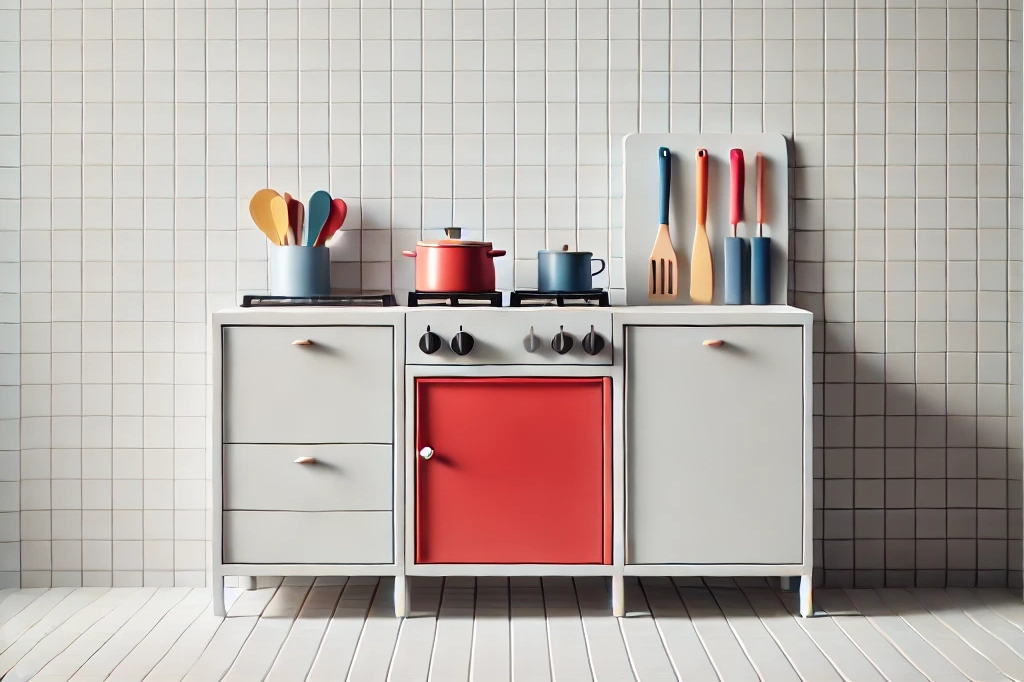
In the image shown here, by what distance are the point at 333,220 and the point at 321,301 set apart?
0.26 metres

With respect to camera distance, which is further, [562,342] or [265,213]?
[265,213]

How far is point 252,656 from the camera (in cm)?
216

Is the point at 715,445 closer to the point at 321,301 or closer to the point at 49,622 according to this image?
the point at 321,301

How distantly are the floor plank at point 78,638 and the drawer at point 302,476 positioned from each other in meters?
0.44

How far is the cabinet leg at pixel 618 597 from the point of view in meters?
2.37

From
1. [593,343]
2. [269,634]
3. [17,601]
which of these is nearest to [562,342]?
[593,343]

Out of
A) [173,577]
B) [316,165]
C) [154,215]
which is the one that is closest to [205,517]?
[173,577]

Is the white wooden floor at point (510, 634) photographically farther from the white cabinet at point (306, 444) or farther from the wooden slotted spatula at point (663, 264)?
the wooden slotted spatula at point (663, 264)

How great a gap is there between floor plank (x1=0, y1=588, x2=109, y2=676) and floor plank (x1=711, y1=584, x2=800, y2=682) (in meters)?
1.66

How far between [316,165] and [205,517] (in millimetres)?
1043

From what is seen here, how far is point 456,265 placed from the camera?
8.06 feet

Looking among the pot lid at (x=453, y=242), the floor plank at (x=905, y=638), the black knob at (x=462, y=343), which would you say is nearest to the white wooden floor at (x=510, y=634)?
the floor plank at (x=905, y=638)

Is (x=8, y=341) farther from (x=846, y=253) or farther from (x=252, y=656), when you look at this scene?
(x=846, y=253)

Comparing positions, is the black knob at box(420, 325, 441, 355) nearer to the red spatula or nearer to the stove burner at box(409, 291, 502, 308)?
the stove burner at box(409, 291, 502, 308)
